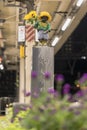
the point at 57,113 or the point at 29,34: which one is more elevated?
the point at 57,113

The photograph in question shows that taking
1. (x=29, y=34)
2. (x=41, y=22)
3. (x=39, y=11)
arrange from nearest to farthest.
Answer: (x=41, y=22), (x=29, y=34), (x=39, y=11)

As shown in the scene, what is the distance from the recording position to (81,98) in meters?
2.36

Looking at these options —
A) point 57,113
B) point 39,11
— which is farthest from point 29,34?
point 57,113

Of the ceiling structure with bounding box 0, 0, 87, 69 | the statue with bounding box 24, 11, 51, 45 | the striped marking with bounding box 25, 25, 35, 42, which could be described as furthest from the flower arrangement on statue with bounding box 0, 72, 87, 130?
the ceiling structure with bounding box 0, 0, 87, 69

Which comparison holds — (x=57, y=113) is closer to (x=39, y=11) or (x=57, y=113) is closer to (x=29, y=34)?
(x=29, y=34)

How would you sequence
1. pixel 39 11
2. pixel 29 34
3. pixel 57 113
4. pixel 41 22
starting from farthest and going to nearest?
1. pixel 39 11
2. pixel 29 34
3. pixel 41 22
4. pixel 57 113

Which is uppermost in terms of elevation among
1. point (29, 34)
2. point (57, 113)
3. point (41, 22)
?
point (41, 22)

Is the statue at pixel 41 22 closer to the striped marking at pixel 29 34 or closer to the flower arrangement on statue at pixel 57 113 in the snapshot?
the striped marking at pixel 29 34

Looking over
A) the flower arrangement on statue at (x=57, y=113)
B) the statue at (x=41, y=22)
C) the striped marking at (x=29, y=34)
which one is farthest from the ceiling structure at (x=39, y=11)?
the flower arrangement on statue at (x=57, y=113)

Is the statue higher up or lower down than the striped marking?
higher up

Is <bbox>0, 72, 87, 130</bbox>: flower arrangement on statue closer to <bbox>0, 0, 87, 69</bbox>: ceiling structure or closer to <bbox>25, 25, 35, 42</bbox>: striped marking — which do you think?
<bbox>25, 25, 35, 42</bbox>: striped marking

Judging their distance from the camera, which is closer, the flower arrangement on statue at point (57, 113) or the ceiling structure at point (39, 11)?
the flower arrangement on statue at point (57, 113)

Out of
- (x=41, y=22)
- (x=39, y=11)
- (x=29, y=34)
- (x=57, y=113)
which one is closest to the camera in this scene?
(x=57, y=113)

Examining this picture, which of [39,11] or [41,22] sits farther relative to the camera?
[39,11]
